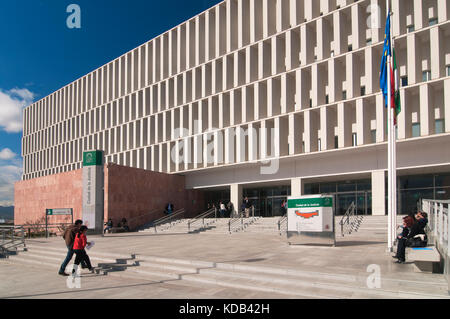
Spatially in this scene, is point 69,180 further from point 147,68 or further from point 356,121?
point 356,121

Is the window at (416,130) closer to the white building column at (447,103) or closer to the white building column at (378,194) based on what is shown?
A: the white building column at (447,103)

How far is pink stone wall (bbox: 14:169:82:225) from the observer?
97.6 ft

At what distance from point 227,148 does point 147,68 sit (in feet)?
52.5

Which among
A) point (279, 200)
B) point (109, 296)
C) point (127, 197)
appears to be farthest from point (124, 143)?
point (109, 296)

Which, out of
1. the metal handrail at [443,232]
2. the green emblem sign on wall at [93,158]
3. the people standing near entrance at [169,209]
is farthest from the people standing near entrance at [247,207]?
the metal handrail at [443,232]

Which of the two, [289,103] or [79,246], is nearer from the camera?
[79,246]

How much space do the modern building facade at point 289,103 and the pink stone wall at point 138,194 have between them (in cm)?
246

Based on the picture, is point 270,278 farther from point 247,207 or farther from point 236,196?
point 236,196

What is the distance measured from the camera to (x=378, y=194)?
25.4m

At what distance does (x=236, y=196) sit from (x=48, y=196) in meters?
16.1

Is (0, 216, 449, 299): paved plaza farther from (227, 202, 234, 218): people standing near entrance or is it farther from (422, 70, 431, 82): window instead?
(227, 202, 234, 218): people standing near entrance

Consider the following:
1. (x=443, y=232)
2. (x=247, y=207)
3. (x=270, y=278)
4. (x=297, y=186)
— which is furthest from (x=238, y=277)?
(x=247, y=207)

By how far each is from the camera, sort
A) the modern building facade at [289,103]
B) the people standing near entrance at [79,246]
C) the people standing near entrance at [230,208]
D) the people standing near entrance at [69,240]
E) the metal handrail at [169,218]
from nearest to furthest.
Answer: the people standing near entrance at [79,246] < the people standing near entrance at [69,240] < the modern building facade at [289,103] < the metal handrail at [169,218] < the people standing near entrance at [230,208]

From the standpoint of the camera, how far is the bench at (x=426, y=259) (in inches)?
323
